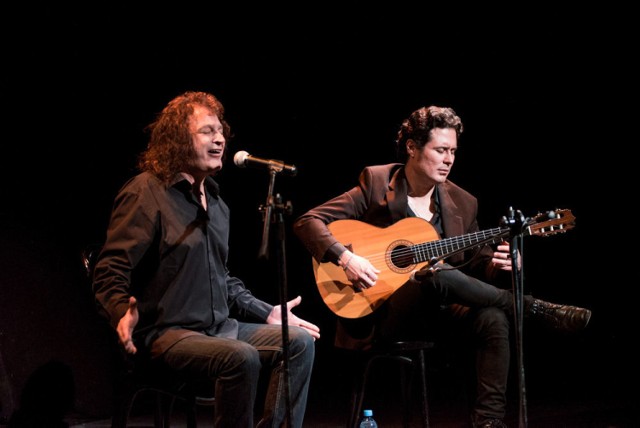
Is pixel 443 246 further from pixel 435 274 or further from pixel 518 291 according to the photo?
pixel 518 291

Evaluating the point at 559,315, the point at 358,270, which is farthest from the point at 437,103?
the point at 559,315

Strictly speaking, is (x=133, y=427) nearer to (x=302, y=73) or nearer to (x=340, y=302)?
(x=340, y=302)

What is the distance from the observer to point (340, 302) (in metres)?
3.74

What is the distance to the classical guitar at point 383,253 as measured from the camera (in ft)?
12.2

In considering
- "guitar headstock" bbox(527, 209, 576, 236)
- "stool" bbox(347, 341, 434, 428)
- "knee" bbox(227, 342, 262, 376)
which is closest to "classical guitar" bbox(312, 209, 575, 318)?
"guitar headstock" bbox(527, 209, 576, 236)

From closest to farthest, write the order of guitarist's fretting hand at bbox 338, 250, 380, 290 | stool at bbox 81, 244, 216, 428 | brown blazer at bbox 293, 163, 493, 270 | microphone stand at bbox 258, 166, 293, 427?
microphone stand at bbox 258, 166, 293, 427 < stool at bbox 81, 244, 216, 428 < guitarist's fretting hand at bbox 338, 250, 380, 290 < brown blazer at bbox 293, 163, 493, 270

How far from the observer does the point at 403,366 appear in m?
3.67

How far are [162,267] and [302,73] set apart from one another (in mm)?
2973

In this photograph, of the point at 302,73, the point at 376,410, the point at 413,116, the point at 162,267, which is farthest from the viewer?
the point at 302,73

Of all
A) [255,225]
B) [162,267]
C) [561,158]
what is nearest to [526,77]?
[561,158]

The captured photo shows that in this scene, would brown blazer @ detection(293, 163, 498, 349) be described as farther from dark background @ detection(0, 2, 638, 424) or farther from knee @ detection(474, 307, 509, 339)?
dark background @ detection(0, 2, 638, 424)

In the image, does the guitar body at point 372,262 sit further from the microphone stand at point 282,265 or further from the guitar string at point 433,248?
the microphone stand at point 282,265

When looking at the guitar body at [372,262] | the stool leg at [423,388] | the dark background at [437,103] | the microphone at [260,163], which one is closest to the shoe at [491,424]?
the stool leg at [423,388]

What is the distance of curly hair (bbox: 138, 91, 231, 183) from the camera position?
10.9 feet
